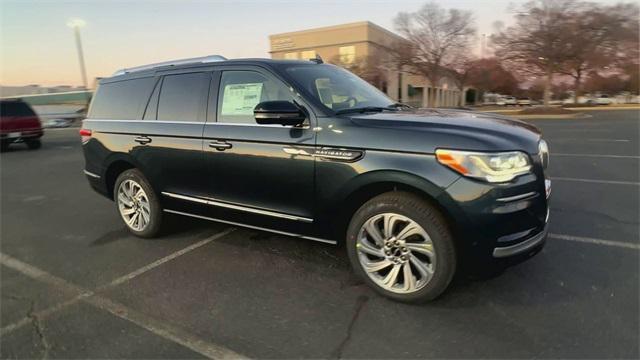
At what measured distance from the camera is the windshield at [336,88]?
146 inches

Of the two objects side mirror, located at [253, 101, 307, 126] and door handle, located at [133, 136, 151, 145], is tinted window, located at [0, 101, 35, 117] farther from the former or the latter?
side mirror, located at [253, 101, 307, 126]

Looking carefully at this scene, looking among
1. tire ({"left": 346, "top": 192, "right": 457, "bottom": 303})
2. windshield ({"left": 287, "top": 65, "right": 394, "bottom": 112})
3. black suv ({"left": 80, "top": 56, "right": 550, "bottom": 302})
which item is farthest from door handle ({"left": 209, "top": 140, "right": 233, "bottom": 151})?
tire ({"left": 346, "top": 192, "right": 457, "bottom": 303})

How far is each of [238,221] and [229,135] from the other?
81 centimetres

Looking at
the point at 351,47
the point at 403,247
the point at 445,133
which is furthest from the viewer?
the point at 351,47

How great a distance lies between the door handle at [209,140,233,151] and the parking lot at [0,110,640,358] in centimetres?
109

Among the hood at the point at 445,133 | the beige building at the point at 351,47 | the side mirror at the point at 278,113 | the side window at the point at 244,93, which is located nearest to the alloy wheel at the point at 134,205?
the side window at the point at 244,93

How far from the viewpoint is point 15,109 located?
16.0 metres

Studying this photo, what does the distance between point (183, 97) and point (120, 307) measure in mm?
2101

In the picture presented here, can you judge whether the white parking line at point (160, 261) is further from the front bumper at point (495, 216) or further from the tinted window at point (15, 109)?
the tinted window at point (15, 109)

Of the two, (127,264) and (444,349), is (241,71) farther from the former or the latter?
(444,349)

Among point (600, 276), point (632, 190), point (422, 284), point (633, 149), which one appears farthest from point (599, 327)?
point (633, 149)

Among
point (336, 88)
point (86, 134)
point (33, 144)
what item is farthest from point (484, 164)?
point (33, 144)

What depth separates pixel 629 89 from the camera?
1953 inches

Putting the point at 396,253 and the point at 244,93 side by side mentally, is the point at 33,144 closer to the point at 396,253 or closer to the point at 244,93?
the point at 244,93
